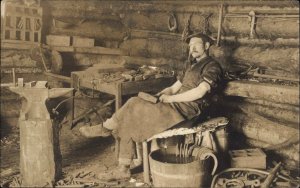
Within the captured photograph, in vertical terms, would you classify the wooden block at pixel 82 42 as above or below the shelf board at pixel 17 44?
above

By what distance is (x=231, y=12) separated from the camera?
7375 millimetres

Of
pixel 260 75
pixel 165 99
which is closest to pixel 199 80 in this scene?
pixel 165 99

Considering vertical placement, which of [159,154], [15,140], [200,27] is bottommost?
[15,140]

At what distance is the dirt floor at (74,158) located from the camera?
559cm

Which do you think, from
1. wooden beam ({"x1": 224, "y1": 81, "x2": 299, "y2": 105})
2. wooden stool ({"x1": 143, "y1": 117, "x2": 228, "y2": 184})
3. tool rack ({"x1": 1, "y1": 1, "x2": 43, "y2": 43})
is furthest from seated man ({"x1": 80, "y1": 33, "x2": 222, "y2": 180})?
tool rack ({"x1": 1, "y1": 1, "x2": 43, "y2": 43})

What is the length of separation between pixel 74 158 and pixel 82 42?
3176 millimetres

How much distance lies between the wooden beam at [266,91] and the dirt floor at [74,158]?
2.07 m

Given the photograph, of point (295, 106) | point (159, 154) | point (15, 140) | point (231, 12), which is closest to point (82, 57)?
point (15, 140)

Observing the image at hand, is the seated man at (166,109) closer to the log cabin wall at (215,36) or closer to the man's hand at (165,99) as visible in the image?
the man's hand at (165,99)

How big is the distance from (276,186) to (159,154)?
1.73 meters

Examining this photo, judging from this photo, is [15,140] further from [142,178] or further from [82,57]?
[142,178]

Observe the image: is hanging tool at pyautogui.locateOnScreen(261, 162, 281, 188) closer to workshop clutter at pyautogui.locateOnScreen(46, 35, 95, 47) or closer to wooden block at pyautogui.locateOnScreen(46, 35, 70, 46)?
workshop clutter at pyautogui.locateOnScreen(46, 35, 95, 47)

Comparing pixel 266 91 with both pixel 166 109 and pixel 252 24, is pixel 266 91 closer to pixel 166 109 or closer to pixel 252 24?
pixel 252 24

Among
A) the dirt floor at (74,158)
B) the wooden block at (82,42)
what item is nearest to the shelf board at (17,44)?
the wooden block at (82,42)
